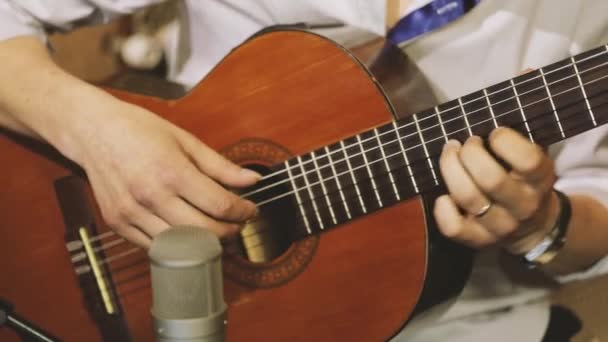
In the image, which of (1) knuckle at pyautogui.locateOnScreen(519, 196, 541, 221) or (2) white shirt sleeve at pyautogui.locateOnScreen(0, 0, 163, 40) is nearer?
(1) knuckle at pyautogui.locateOnScreen(519, 196, 541, 221)

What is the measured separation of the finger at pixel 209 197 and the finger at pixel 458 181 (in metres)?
0.23

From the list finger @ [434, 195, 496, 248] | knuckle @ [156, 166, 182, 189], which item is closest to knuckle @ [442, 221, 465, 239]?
finger @ [434, 195, 496, 248]

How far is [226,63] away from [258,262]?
249 millimetres

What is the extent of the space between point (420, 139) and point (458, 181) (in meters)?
0.08

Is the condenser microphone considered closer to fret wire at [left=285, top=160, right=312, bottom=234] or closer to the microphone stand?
the microphone stand

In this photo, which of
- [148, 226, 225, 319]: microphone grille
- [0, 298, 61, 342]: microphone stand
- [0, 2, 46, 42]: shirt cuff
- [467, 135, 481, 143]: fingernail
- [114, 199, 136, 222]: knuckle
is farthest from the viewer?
[0, 2, 46, 42]: shirt cuff

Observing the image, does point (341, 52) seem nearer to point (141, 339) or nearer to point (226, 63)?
point (226, 63)

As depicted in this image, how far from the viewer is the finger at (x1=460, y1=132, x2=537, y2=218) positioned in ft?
2.24

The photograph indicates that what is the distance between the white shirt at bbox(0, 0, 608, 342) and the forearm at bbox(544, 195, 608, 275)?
0.06 ft

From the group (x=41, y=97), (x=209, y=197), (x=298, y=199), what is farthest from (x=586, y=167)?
(x=41, y=97)

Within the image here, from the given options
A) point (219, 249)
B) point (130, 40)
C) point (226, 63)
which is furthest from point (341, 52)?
point (130, 40)

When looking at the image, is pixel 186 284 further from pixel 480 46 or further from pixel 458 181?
pixel 480 46

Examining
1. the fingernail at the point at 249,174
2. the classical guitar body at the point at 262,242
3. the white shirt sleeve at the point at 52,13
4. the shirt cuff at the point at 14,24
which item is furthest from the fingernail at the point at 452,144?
the shirt cuff at the point at 14,24

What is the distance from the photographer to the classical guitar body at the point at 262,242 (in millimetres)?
831
